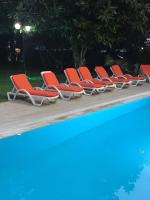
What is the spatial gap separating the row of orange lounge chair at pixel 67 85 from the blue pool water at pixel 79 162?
5.34 ft

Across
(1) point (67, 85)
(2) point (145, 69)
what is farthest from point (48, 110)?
(2) point (145, 69)

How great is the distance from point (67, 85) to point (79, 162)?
504 cm

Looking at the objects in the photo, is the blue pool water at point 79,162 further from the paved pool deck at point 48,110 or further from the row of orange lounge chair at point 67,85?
the row of orange lounge chair at point 67,85

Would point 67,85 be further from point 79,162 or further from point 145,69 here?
point 145,69

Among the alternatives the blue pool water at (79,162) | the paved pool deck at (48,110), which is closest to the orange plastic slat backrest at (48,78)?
the paved pool deck at (48,110)

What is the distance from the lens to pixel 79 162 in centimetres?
685

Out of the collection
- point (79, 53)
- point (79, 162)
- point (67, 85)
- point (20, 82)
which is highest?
point (79, 53)

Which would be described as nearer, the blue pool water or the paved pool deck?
the blue pool water

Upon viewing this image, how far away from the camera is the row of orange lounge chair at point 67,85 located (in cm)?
990

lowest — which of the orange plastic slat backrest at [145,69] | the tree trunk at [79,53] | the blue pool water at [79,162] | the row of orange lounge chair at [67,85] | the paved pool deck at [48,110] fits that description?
the blue pool water at [79,162]

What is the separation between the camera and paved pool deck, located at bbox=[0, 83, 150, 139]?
7.79 metres

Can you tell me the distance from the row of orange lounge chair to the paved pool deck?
23cm

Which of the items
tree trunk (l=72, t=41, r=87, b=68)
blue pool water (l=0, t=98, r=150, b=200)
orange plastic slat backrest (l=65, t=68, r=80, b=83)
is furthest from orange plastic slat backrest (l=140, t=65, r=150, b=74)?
blue pool water (l=0, t=98, r=150, b=200)

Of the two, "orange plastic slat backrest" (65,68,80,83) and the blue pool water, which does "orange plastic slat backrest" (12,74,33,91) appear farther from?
the blue pool water
